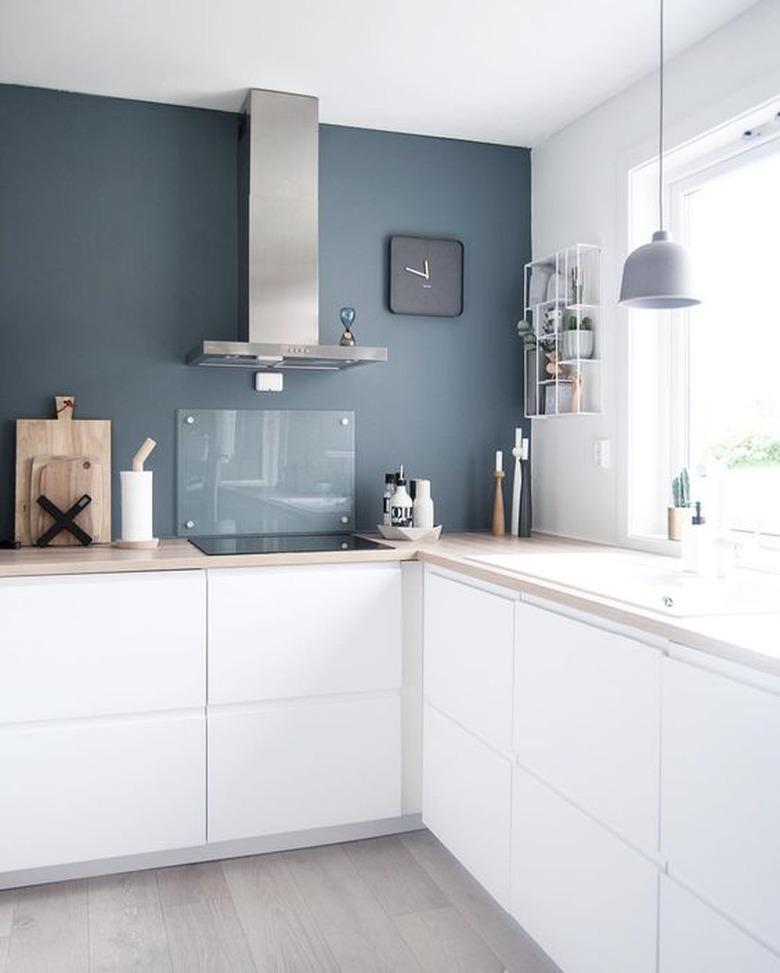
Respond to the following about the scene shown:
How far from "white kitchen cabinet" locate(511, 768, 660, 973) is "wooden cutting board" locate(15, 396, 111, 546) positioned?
5.40 ft

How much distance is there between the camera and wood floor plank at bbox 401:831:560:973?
2193 millimetres

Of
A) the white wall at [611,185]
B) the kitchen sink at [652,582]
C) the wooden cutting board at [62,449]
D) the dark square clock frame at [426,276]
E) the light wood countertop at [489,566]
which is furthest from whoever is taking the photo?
the dark square clock frame at [426,276]

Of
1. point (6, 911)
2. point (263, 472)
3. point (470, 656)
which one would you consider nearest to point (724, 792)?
point (470, 656)

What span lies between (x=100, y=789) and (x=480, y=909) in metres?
1.08

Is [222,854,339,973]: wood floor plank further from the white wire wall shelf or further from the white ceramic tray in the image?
the white wire wall shelf

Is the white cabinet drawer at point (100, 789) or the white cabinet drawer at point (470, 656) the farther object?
the white cabinet drawer at point (100, 789)

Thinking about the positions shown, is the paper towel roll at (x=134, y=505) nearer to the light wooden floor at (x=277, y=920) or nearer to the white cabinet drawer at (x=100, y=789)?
the white cabinet drawer at (x=100, y=789)

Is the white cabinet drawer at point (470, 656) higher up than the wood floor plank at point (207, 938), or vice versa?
the white cabinet drawer at point (470, 656)

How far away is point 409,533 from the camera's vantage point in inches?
124

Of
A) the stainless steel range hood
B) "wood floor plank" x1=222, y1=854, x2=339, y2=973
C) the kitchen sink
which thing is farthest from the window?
"wood floor plank" x1=222, y1=854, x2=339, y2=973

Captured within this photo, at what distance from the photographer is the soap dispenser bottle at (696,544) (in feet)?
7.78

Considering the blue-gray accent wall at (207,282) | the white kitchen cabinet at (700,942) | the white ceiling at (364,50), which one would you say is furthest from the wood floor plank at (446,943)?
the white ceiling at (364,50)

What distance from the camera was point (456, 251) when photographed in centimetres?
354

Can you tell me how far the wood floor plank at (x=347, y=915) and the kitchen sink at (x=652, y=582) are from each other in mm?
959
